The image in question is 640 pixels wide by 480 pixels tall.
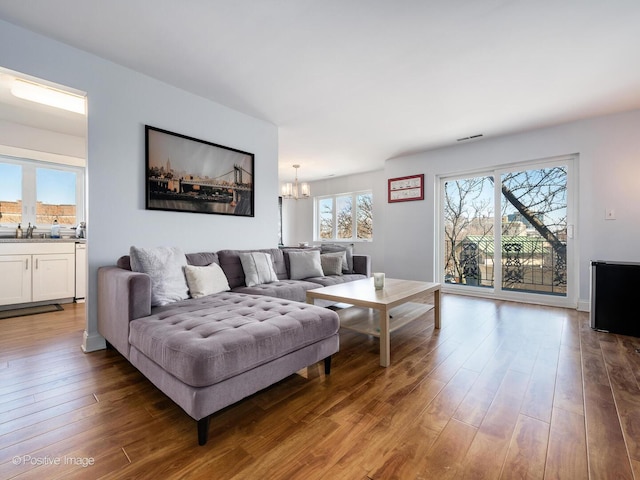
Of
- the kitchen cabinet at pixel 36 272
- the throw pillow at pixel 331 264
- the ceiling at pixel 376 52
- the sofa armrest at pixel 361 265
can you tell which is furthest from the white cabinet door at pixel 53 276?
the sofa armrest at pixel 361 265

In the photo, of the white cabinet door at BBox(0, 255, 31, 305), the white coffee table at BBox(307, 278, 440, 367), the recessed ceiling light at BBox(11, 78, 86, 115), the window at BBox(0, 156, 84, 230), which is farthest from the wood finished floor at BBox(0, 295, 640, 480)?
the window at BBox(0, 156, 84, 230)

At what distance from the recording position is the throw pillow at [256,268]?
3.03m

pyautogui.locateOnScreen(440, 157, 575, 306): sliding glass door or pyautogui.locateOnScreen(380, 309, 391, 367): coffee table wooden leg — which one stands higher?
pyautogui.locateOnScreen(440, 157, 575, 306): sliding glass door

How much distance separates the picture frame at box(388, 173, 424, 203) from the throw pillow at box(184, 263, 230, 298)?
3.66 m

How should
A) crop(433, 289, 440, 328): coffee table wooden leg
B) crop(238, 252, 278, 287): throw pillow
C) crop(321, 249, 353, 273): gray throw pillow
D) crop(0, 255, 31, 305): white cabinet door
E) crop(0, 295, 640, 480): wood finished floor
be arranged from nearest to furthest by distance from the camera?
crop(0, 295, 640, 480): wood finished floor, crop(433, 289, 440, 328): coffee table wooden leg, crop(238, 252, 278, 287): throw pillow, crop(0, 255, 31, 305): white cabinet door, crop(321, 249, 353, 273): gray throw pillow

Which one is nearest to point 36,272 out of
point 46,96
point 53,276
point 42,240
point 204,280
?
point 53,276

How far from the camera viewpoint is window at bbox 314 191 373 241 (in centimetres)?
664

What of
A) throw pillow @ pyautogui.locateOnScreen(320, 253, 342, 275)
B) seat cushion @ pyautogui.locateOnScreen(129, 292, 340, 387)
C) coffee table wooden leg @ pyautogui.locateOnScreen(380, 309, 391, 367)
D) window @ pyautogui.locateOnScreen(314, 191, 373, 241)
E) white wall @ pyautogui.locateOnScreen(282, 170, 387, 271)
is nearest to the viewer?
seat cushion @ pyautogui.locateOnScreen(129, 292, 340, 387)

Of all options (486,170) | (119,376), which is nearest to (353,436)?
(119,376)

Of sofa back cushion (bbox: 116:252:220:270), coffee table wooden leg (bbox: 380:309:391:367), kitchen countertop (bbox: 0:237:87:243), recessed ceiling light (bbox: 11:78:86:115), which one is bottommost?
coffee table wooden leg (bbox: 380:309:391:367)

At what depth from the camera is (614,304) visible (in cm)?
283

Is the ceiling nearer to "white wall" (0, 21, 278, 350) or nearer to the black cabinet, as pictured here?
"white wall" (0, 21, 278, 350)

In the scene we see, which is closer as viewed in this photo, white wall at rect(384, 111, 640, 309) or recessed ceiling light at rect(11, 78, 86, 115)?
recessed ceiling light at rect(11, 78, 86, 115)

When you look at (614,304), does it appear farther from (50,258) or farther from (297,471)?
(50,258)
